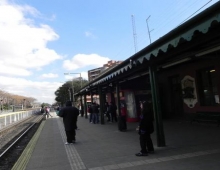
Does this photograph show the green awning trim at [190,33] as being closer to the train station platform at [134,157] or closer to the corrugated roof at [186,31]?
the corrugated roof at [186,31]

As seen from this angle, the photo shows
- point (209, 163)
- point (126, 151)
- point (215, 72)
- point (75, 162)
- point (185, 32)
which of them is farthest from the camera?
point (215, 72)

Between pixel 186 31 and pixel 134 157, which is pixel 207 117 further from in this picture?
pixel 186 31

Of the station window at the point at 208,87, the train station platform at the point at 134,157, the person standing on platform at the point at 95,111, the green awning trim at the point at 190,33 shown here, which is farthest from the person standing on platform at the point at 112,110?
the green awning trim at the point at 190,33

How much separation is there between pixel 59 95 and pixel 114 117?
9827 centimetres

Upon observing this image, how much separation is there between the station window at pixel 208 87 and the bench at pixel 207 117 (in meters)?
0.66

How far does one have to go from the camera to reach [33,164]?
25.5 feet

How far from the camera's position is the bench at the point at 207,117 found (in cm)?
1219

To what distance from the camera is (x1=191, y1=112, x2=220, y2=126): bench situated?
12191 mm

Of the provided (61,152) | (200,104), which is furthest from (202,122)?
(61,152)

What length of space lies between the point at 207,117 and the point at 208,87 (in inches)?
69.5

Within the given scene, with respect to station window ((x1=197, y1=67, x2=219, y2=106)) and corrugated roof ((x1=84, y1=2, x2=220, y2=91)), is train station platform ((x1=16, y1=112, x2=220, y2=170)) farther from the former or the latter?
station window ((x1=197, y1=67, x2=219, y2=106))

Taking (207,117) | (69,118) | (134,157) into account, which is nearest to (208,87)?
(207,117)

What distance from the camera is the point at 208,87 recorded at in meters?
14.0

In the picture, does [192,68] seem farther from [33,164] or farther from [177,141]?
[33,164]
